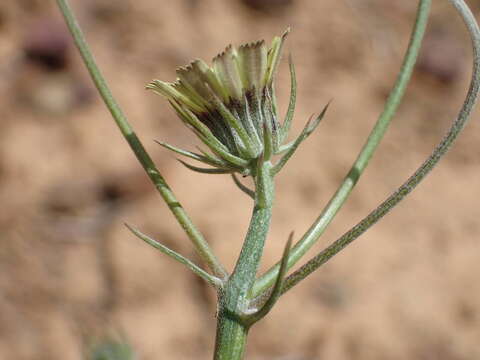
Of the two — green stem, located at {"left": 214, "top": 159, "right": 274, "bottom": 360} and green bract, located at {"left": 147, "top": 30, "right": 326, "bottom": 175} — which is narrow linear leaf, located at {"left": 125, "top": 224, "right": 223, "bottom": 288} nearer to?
green stem, located at {"left": 214, "top": 159, "right": 274, "bottom": 360}

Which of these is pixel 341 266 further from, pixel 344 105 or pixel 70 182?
pixel 70 182

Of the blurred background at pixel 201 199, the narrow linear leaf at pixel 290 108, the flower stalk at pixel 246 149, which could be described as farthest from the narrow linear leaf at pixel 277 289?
the blurred background at pixel 201 199

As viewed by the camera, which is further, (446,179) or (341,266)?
(446,179)

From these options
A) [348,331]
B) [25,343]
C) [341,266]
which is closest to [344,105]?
[341,266]

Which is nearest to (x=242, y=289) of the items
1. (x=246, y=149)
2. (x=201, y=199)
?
(x=246, y=149)

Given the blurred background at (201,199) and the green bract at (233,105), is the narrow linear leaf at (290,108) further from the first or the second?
the blurred background at (201,199)

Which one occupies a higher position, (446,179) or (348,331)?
(446,179)

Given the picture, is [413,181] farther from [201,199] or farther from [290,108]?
[201,199]
